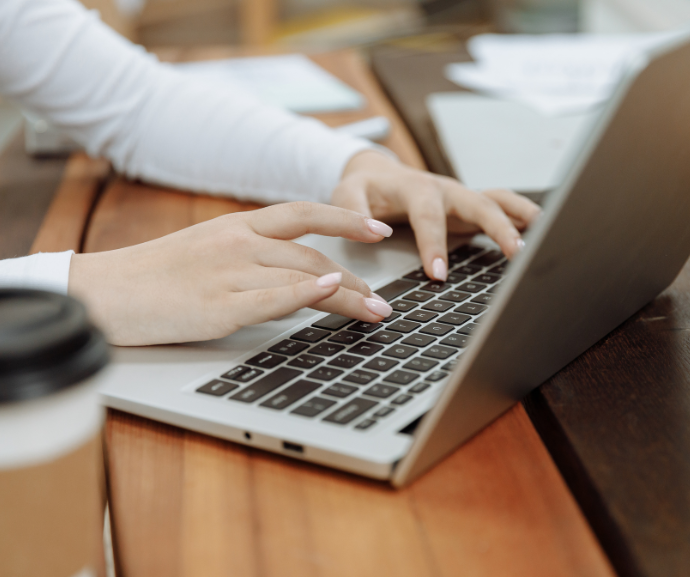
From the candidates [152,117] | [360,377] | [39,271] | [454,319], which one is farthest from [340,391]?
[152,117]

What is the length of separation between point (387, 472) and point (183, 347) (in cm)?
17

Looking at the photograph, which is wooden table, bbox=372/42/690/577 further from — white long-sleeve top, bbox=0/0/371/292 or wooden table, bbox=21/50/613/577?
white long-sleeve top, bbox=0/0/371/292

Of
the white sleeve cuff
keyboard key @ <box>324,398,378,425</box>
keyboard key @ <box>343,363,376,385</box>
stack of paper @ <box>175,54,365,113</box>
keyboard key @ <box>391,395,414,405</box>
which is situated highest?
keyboard key @ <box>391,395,414,405</box>

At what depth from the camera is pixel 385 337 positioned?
1.42 feet

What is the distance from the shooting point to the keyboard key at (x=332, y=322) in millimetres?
446

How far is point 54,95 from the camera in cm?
75

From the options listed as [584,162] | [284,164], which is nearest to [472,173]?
[284,164]

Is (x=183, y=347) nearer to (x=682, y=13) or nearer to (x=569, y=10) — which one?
(x=682, y=13)

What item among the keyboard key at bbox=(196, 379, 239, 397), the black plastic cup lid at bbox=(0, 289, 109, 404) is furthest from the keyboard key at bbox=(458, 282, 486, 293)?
the black plastic cup lid at bbox=(0, 289, 109, 404)

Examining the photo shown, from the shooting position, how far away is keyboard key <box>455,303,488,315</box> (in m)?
0.48

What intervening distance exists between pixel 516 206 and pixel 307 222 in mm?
214

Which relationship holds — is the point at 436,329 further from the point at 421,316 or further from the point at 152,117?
the point at 152,117

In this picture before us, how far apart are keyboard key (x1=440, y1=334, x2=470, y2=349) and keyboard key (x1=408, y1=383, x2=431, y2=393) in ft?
0.18

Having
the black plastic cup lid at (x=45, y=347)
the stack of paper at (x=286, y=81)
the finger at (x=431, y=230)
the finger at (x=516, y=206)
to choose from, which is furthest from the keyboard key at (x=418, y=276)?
the stack of paper at (x=286, y=81)
